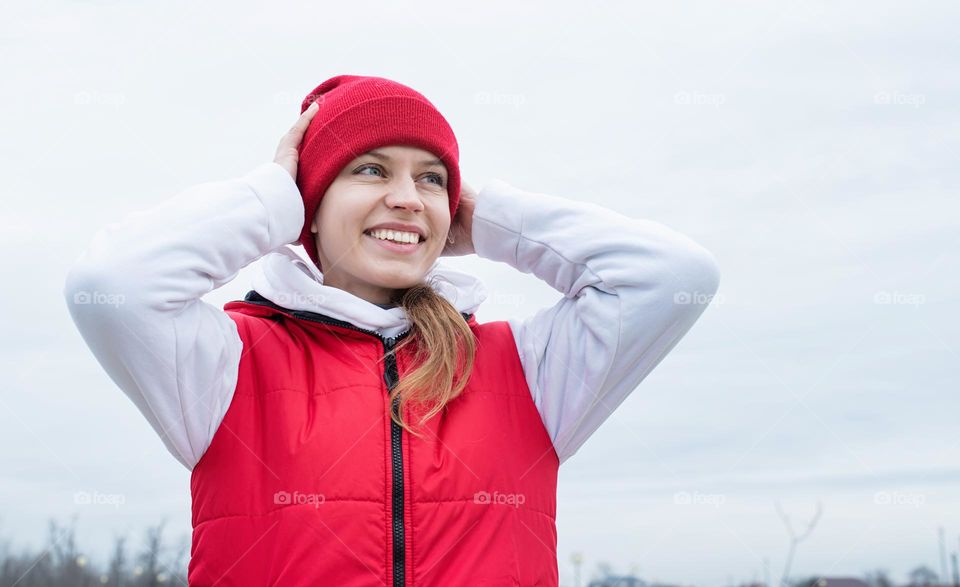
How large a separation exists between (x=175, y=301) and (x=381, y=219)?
1.90 feet

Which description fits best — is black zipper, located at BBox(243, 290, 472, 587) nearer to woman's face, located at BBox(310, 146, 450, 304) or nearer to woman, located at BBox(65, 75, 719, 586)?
woman, located at BBox(65, 75, 719, 586)

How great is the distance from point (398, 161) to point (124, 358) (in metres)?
0.87

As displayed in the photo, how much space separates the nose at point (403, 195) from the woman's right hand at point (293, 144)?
283 millimetres

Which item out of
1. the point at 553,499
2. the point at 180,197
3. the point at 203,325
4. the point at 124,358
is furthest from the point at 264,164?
the point at 553,499

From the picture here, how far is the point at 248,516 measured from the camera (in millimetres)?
2184

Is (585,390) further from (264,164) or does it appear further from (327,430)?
(264,164)

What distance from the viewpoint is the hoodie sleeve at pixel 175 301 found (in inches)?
83.6

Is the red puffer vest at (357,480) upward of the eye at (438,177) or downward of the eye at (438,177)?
downward

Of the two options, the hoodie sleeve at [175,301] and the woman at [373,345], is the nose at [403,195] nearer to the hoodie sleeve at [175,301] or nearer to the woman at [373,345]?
the woman at [373,345]

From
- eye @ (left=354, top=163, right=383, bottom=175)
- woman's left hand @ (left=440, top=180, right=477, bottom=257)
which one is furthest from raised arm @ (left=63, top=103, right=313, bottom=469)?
woman's left hand @ (left=440, top=180, right=477, bottom=257)

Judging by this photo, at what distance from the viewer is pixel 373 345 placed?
8.02 feet

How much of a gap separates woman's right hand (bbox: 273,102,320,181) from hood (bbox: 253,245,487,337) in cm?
22

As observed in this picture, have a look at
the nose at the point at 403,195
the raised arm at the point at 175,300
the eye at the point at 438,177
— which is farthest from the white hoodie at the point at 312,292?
the nose at the point at 403,195

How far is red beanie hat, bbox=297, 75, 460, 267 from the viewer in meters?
2.55
